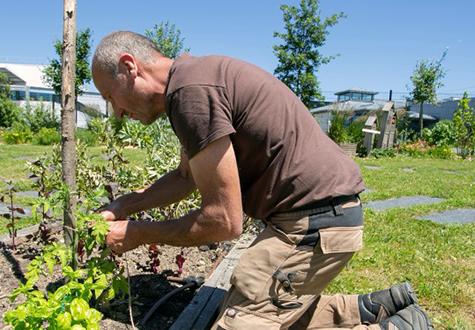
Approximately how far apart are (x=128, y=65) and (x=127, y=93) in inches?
5.0

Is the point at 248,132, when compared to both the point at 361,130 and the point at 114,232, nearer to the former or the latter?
the point at 114,232

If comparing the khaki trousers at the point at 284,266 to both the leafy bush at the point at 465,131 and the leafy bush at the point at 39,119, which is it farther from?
the leafy bush at the point at 39,119

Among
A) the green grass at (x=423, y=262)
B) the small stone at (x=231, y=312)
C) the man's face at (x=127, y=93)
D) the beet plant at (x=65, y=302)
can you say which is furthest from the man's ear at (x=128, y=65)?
the green grass at (x=423, y=262)

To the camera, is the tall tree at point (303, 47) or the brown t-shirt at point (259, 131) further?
the tall tree at point (303, 47)

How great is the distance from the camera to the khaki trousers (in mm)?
1921

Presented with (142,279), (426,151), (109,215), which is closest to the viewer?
(109,215)

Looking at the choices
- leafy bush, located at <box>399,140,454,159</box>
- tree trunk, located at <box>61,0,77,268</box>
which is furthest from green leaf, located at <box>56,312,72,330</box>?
leafy bush, located at <box>399,140,454,159</box>

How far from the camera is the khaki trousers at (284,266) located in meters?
1.92

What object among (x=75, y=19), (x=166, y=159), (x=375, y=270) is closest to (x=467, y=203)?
(x=375, y=270)

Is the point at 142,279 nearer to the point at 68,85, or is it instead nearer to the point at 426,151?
the point at 68,85

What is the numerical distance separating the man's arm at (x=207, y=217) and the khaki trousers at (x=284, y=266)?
203mm

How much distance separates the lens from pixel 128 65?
70.9 inches

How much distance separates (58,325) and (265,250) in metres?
0.91

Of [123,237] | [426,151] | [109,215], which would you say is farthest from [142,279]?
[426,151]
